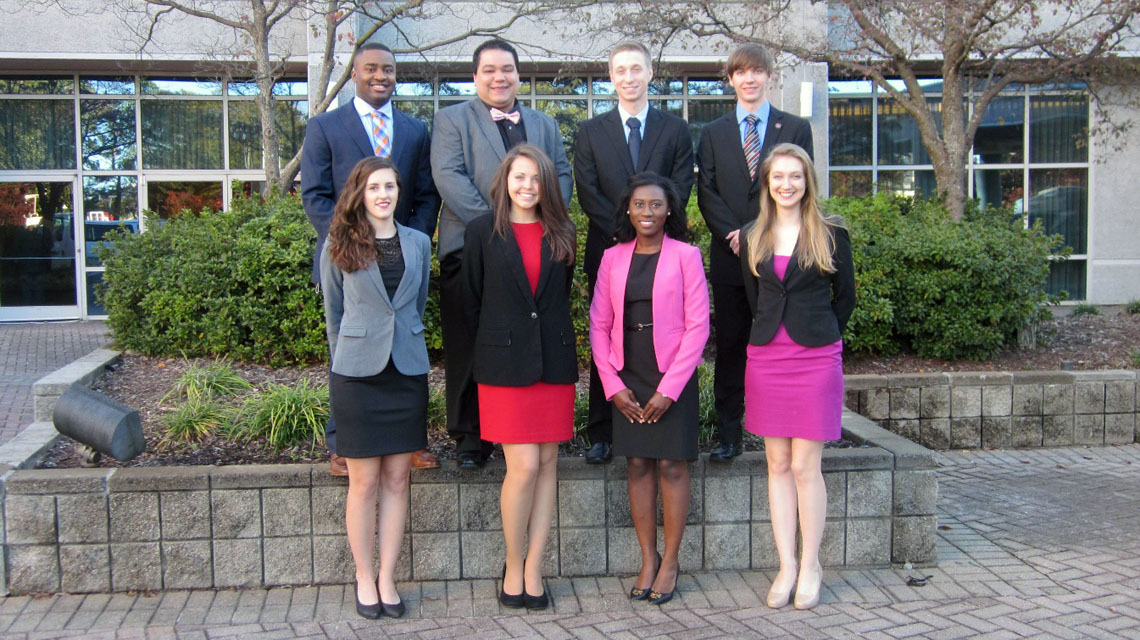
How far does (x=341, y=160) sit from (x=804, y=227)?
2161 millimetres

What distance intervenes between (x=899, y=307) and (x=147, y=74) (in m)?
12.1

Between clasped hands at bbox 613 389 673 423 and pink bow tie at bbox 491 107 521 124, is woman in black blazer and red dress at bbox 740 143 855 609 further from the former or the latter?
pink bow tie at bbox 491 107 521 124

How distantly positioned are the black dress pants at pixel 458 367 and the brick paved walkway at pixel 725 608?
69 centimetres

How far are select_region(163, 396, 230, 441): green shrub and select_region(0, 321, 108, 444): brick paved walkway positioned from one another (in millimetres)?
2302

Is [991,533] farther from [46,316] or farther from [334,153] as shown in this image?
[46,316]

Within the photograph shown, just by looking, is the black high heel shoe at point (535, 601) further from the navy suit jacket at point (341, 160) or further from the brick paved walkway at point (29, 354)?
the brick paved walkway at point (29, 354)

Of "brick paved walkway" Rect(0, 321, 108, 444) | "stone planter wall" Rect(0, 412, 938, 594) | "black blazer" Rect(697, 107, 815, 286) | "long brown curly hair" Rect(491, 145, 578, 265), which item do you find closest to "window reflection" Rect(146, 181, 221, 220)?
"brick paved walkway" Rect(0, 321, 108, 444)

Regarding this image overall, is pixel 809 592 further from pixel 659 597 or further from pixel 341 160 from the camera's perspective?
pixel 341 160

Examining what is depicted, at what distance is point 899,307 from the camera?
766 centimetres

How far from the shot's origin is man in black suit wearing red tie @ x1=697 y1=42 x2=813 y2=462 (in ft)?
15.6

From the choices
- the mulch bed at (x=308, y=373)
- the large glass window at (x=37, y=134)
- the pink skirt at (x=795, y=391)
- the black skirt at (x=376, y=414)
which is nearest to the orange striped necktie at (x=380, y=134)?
the black skirt at (x=376, y=414)

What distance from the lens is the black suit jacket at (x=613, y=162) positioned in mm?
4711

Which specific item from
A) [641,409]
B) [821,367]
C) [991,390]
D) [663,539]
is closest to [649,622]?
[663,539]

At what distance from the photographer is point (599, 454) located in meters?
4.66
